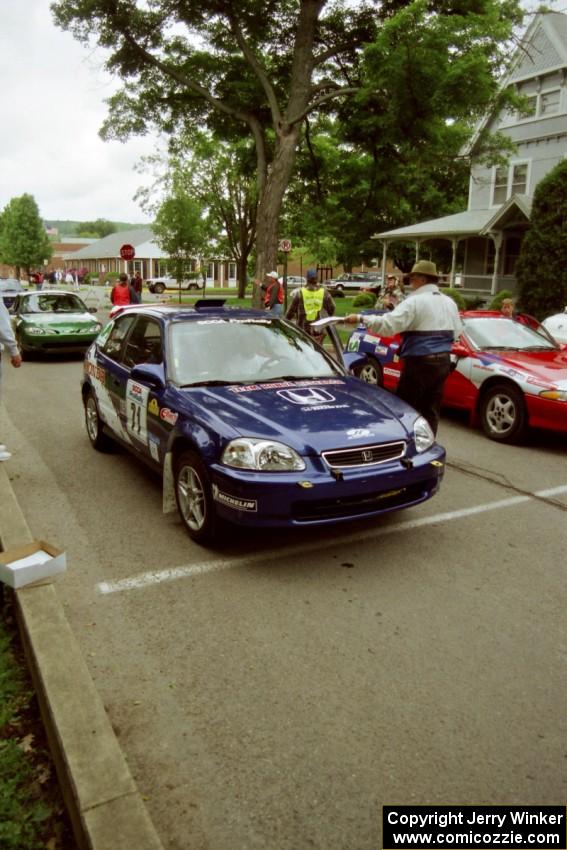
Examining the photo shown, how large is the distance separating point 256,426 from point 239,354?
1259 millimetres

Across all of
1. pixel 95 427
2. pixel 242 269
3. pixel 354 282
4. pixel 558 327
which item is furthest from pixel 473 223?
pixel 354 282

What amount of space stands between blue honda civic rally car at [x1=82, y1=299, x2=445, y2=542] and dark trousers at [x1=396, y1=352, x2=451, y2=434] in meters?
0.67

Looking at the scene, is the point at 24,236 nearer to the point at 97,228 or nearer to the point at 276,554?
the point at 276,554

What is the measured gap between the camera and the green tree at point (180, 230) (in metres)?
36.1

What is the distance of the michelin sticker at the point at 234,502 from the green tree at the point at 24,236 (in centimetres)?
8252

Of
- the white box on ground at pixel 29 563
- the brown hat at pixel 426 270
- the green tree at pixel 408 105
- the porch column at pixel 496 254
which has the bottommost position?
the white box on ground at pixel 29 563

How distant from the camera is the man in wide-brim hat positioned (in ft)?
19.2

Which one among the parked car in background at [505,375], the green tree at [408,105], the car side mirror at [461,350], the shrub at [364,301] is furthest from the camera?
the shrub at [364,301]

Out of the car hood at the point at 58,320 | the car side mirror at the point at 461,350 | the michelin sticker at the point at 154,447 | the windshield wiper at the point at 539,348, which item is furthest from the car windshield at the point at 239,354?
the car hood at the point at 58,320

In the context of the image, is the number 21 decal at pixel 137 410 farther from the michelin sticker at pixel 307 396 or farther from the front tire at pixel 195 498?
the michelin sticker at pixel 307 396

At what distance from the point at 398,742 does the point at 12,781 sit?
1.46m

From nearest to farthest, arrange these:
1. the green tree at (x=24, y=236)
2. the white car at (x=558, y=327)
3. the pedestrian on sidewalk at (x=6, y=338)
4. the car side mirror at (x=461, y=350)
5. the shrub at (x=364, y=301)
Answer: the pedestrian on sidewalk at (x=6, y=338)
the car side mirror at (x=461, y=350)
the white car at (x=558, y=327)
the shrub at (x=364, y=301)
the green tree at (x=24, y=236)

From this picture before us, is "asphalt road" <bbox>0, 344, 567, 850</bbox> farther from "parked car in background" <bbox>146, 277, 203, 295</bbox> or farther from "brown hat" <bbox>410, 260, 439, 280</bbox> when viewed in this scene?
"parked car in background" <bbox>146, 277, 203, 295</bbox>

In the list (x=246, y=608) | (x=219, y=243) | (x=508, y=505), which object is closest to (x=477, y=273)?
(x=219, y=243)
